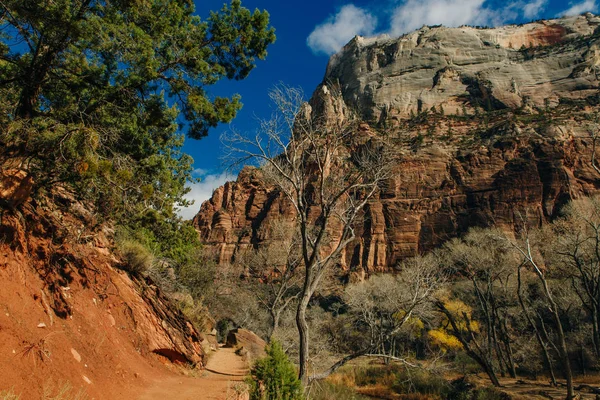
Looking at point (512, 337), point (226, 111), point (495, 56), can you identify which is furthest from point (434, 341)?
point (495, 56)

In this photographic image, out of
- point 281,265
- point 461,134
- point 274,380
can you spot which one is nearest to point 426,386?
point 281,265

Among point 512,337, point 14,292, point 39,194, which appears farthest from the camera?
point 512,337

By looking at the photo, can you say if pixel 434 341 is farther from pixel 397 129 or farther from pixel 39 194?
pixel 397 129

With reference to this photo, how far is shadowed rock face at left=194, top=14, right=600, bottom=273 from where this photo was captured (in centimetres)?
6962

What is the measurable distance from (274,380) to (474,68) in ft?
408

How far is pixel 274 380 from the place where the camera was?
5961mm

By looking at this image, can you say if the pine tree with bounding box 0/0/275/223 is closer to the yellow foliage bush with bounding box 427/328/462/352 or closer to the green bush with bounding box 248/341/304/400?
the green bush with bounding box 248/341/304/400

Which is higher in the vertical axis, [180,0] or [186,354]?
[180,0]

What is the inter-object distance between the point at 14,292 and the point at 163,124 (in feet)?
15.7

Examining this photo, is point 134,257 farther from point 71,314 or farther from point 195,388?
point 195,388

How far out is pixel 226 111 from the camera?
9328 mm

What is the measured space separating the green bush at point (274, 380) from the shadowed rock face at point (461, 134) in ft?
153

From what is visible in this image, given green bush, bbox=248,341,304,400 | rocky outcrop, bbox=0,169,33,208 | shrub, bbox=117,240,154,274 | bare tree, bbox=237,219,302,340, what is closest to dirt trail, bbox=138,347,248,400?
green bush, bbox=248,341,304,400

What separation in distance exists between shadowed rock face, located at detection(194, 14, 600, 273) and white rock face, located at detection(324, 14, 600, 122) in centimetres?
35
